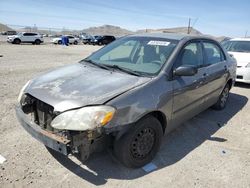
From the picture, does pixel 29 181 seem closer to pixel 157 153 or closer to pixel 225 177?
pixel 157 153

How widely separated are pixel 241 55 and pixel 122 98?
687 cm

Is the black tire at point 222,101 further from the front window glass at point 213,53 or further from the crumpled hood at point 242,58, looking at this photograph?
the crumpled hood at point 242,58

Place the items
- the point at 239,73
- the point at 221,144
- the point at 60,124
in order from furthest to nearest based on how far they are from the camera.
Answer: the point at 239,73, the point at 221,144, the point at 60,124

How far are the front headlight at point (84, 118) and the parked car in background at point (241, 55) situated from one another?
651 centimetres

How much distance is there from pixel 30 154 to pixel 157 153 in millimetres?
1802

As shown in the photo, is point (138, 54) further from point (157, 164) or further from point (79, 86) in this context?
point (157, 164)

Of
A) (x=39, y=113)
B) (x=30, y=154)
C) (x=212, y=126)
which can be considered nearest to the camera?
(x=39, y=113)

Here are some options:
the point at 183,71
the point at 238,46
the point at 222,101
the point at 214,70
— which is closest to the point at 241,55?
the point at 238,46

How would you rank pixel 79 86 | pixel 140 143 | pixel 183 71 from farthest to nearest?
pixel 183 71, pixel 140 143, pixel 79 86

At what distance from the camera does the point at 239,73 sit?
7758mm

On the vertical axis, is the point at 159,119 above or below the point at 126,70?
below

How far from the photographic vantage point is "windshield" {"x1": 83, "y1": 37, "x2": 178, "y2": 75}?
3.41 m

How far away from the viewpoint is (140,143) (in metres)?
3.06

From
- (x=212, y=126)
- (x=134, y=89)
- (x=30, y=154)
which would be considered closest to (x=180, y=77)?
(x=134, y=89)
